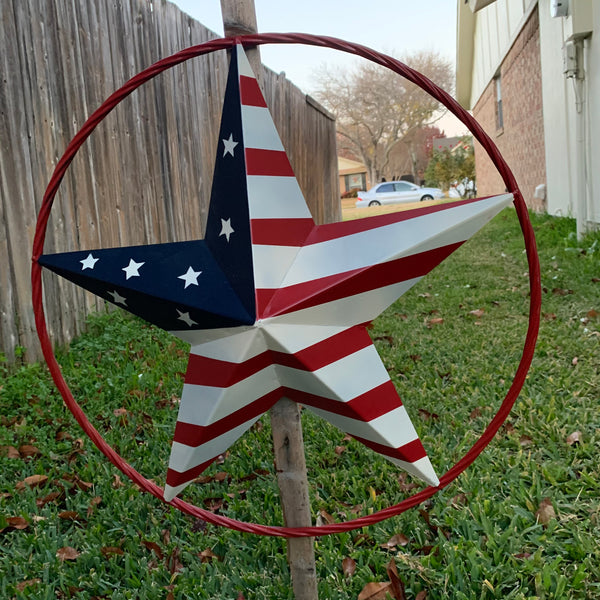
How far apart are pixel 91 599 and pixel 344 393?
1204 mm

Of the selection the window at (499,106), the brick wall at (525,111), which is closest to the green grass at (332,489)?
the brick wall at (525,111)

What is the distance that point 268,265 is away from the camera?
1.23 meters

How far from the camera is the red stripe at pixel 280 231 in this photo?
4.04ft

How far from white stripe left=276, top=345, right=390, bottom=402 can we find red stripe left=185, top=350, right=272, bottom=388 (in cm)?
5

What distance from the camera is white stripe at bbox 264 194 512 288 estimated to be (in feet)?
3.86

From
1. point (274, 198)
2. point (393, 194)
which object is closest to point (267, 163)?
point (274, 198)

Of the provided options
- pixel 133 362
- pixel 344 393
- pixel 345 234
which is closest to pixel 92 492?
pixel 133 362

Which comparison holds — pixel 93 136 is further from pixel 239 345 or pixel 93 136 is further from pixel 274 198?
pixel 239 345

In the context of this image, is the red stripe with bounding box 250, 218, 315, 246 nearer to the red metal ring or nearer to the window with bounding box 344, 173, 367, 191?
the red metal ring

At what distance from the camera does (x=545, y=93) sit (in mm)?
8633

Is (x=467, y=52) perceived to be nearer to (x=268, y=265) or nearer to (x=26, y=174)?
(x=26, y=174)

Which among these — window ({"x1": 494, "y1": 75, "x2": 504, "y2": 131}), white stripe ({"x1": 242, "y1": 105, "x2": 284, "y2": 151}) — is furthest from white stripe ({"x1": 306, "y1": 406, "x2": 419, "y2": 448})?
window ({"x1": 494, "y1": 75, "x2": 504, "y2": 131})

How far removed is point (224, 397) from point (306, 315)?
26cm

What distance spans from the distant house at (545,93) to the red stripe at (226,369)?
603 cm
